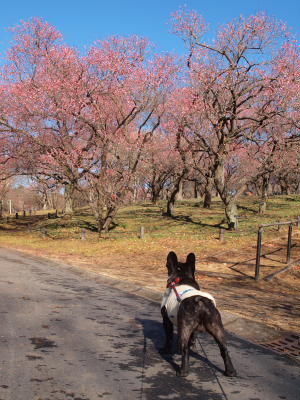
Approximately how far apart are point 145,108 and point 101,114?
276 centimetres

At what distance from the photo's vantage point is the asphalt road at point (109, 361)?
12.7 feet

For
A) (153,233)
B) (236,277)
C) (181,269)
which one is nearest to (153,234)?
(153,233)

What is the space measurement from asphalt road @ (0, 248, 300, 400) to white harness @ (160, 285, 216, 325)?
0.63 m

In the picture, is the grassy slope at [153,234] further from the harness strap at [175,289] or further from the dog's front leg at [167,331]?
the harness strap at [175,289]

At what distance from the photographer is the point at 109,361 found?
15.2ft

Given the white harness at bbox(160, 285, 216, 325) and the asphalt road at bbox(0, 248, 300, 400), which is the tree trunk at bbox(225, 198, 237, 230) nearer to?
the asphalt road at bbox(0, 248, 300, 400)

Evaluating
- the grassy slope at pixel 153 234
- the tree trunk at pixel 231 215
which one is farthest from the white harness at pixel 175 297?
the tree trunk at pixel 231 215

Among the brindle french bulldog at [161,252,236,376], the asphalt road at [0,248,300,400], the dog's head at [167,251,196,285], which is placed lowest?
the asphalt road at [0,248,300,400]

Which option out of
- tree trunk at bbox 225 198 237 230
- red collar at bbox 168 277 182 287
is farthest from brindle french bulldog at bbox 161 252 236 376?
tree trunk at bbox 225 198 237 230

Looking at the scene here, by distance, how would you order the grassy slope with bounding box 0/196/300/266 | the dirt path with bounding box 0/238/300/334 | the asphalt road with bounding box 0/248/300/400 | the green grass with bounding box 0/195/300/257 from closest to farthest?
1. the asphalt road with bounding box 0/248/300/400
2. the dirt path with bounding box 0/238/300/334
3. the grassy slope with bounding box 0/196/300/266
4. the green grass with bounding box 0/195/300/257

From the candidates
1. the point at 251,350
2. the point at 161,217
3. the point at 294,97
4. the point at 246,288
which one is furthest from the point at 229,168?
the point at 251,350

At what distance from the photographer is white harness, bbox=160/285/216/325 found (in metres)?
4.30

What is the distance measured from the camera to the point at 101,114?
935 inches

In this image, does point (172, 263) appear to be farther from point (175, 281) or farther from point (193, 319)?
point (193, 319)
